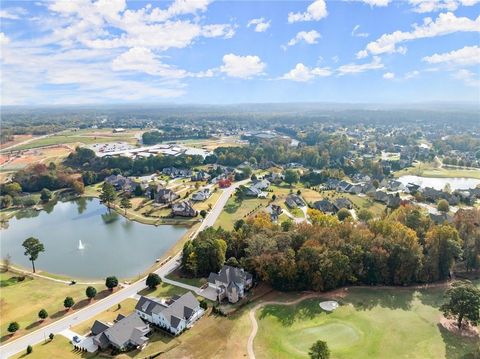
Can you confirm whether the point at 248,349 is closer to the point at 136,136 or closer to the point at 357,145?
the point at 357,145

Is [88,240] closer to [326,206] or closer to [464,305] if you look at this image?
[326,206]

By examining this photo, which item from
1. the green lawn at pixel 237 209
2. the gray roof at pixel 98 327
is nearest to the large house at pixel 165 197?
the green lawn at pixel 237 209

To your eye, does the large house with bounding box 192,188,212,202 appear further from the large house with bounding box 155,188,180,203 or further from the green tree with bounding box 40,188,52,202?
the green tree with bounding box 40,188,52,202

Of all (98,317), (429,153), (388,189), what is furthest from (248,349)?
(429,153)

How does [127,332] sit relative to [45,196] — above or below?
below

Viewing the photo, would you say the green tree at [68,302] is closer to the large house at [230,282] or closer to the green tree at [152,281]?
the green tree at [152,281]

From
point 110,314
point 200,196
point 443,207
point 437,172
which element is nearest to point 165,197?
point 200,196

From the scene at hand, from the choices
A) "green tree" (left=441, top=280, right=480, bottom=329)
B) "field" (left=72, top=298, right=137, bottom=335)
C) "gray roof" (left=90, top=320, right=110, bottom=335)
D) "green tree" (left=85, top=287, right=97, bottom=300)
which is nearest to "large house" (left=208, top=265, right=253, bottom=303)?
"field" (left=72, top=298, right=137, bottom=335)

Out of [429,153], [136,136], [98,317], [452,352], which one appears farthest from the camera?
[136,136]
